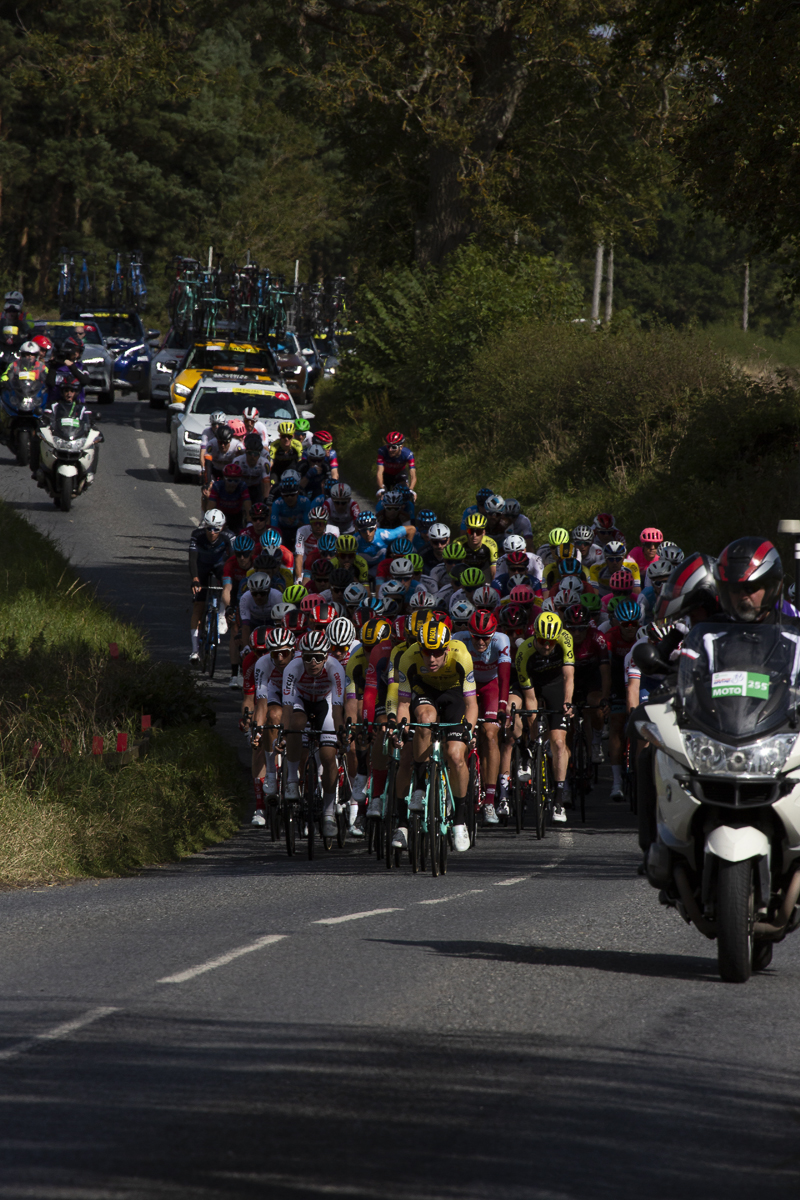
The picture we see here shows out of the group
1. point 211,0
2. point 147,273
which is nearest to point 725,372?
point 211,0

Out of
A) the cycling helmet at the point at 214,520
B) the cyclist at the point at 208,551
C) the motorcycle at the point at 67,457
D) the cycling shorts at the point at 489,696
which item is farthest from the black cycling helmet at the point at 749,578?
the motorcycle at the point at 67,457

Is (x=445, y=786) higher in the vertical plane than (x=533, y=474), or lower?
lower

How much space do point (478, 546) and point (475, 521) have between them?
272 mm

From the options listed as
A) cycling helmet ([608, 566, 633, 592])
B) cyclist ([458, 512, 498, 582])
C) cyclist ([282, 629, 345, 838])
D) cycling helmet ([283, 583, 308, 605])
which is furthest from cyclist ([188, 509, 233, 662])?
cyclist ([282, 629, 345, 838])

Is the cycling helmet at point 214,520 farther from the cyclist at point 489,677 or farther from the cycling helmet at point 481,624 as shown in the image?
the cycling helmet at point 481,624

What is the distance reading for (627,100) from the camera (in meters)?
37.5

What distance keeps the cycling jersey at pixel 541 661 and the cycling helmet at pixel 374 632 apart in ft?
6.85

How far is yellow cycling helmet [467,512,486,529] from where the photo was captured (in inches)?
666

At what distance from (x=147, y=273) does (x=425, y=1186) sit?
74286 millimetres

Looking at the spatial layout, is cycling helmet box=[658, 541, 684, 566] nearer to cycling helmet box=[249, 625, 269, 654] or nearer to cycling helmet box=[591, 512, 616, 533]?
cycling helmet box=[591, 512, 616, 533]

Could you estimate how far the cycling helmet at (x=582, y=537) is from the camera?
18.8m

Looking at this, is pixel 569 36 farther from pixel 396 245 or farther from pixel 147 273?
pixel 147 273

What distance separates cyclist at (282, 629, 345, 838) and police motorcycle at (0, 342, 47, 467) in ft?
54.9

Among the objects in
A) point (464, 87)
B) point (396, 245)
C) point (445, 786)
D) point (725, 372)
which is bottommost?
point (445, 786)
